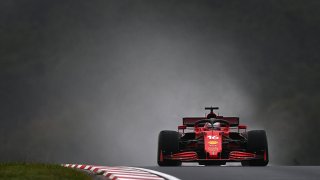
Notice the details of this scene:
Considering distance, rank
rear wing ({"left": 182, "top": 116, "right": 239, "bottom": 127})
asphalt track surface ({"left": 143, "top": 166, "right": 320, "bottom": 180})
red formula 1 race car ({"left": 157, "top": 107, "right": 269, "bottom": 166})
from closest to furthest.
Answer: asphalt track surface ({"left": 143, "top": 166, "right": 320, "bottom": 180}) → red formula 1 race car ({"left": 157, "top": 107, "right": 269, "bottom": 166}) → rear wing ({"left": 182, "top": 116, "right": 239, "bottom": 127})

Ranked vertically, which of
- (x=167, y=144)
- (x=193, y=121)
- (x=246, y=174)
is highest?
(x=193, y=121)

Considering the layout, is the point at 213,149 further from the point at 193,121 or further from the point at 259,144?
the point at 193,121

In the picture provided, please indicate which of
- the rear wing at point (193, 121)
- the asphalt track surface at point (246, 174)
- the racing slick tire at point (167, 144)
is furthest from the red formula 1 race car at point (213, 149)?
the asphalt track surface at point (246, 174)

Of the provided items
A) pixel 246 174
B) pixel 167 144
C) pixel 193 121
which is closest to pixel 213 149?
pixel 167 144

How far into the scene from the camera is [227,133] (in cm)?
2364

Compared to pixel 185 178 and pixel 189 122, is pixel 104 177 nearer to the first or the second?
pixel 185 178

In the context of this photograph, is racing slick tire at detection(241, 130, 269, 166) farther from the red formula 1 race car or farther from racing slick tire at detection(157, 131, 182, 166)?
racing slick tire at detection(157, 131, 182, 166)

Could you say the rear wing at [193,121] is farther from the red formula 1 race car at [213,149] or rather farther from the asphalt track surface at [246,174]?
the asphalt track surface at [246,174]

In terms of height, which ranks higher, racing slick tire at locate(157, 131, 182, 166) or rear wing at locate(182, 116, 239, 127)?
rear wing at locate(182, 116, 239, 127)

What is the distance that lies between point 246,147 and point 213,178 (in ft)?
33.0

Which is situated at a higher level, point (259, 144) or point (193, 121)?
point (193, 121)

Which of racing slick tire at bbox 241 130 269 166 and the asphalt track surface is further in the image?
racing slick tire at bbox 241 130 269 166

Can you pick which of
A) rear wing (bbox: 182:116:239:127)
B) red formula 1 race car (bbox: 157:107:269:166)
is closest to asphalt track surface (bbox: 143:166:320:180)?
red formula 1 race car (bbox: 157:107:269:166)

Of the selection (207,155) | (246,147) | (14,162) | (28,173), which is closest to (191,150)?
(207,155)
